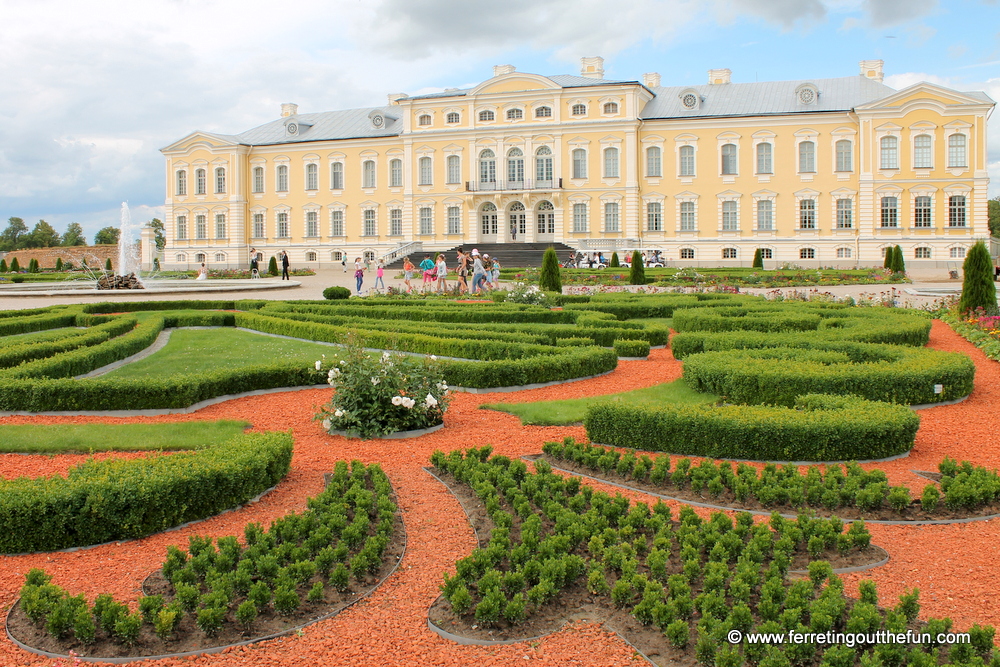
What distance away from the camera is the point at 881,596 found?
4.00 m

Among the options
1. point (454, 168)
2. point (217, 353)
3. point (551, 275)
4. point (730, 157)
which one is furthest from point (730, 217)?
point (217, 353)

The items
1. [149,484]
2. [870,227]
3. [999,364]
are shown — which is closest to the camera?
[149,484]

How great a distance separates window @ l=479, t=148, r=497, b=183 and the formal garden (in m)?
32.9

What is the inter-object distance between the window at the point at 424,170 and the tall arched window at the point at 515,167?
168 inches

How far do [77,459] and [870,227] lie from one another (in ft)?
122

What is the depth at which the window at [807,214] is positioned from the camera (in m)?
38.2

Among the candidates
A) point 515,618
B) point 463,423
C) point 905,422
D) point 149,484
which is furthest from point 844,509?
point 149,484

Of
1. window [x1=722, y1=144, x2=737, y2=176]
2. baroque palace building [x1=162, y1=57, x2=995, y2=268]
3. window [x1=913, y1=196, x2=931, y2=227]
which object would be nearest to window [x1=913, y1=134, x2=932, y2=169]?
baroque palace building [x1=162, y1=57, x2=995, y2=268]

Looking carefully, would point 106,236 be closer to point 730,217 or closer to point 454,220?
point 454,220

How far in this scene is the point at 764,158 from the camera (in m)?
38.7

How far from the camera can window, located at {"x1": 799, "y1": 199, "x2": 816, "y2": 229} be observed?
3822 cm

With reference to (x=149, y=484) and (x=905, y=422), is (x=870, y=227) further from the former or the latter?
(x=149, y=484)

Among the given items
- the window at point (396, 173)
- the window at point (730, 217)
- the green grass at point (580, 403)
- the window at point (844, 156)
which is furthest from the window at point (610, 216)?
the green grass at point (580, 403)

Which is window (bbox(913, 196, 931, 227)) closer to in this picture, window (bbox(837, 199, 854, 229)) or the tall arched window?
window (bbox(837, 199, 854, 229))
